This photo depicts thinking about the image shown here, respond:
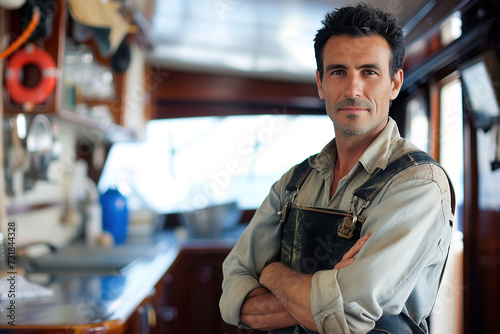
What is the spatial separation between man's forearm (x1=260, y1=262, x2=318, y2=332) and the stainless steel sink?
47.0 inches

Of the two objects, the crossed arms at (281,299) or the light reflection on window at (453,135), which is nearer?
the crossed arms at (281,299)

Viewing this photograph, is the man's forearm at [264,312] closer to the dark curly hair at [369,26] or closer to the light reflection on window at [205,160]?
the dark curly hair at [369,26]

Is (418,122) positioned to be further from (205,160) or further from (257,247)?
(205,160)

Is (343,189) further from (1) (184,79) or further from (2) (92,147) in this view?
(1) (184,79)

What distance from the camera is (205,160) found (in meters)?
4.16

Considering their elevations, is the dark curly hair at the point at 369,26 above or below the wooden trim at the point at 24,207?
above

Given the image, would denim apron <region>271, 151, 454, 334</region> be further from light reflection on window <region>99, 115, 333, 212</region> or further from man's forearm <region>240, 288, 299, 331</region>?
light reflection on window <region>99, 115, 333, 212</region>

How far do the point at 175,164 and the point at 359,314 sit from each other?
3406 millimetres

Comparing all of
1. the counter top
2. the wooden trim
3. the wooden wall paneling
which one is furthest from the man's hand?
the wooden wall paneling

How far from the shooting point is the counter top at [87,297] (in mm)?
1340

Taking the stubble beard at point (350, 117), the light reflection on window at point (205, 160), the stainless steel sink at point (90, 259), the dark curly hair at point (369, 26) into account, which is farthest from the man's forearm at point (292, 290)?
the light reflection on window at point (205, 160)

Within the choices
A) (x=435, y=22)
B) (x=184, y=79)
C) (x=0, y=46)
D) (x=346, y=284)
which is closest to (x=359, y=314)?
(x=346, y=284)

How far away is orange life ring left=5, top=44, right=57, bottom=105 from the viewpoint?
1.82 m

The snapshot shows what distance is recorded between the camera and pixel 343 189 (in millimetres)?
1086
